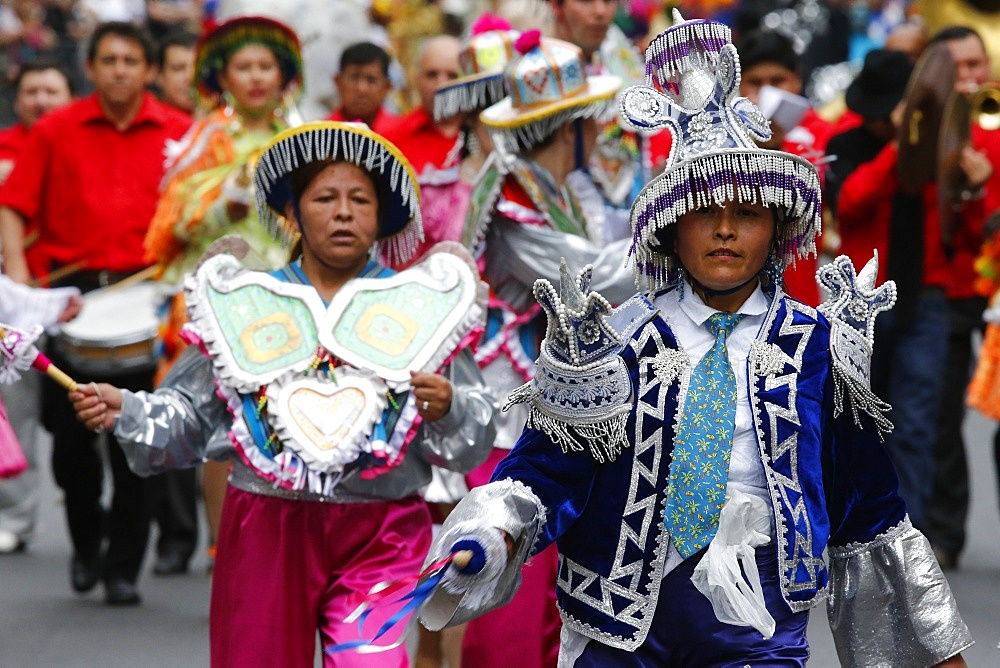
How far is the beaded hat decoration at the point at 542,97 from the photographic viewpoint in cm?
613

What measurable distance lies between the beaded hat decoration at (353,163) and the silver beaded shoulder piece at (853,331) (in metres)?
1.55

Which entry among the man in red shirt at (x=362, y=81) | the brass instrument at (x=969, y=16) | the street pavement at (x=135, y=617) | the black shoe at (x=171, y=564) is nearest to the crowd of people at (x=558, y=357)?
the street pavement at (x=135, y=617)

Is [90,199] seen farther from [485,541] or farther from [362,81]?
[485,541]

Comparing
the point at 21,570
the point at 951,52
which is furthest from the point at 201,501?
Answer: the point at 951,52

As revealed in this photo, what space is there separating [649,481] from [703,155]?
0.71m

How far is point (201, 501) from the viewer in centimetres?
1143

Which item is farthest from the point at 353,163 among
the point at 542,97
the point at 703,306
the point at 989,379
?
the point at 989,379

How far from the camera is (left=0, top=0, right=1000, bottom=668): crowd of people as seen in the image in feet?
13.0

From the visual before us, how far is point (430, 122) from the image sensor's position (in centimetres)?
937

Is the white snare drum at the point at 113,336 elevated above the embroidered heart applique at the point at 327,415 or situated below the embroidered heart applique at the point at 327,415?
below

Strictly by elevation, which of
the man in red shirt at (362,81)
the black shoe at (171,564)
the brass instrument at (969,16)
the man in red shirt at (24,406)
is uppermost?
the brass instrument at (969,16)

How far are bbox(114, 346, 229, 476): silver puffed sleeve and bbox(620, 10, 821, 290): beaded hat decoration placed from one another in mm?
1498

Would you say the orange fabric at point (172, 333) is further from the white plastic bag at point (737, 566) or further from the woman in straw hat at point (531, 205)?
the white plastic bag at point (737, 566)

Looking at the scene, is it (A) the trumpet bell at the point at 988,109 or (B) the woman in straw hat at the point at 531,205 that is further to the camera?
(A) the trumpet bell at the point at 988,109
